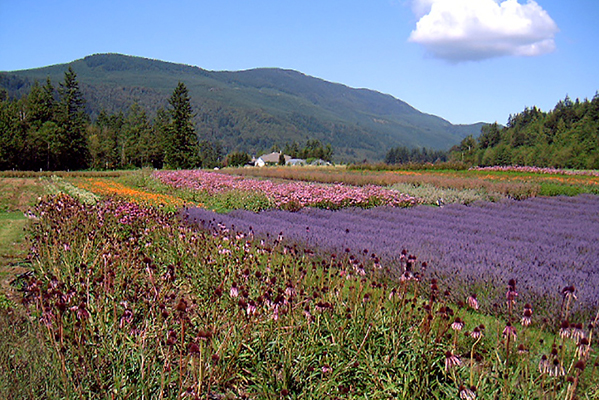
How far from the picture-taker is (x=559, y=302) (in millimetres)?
4059

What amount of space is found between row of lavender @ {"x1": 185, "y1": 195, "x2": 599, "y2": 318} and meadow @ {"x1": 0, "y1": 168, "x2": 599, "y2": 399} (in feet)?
0.11

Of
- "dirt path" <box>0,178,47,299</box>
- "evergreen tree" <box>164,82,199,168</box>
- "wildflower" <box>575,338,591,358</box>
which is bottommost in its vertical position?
"dirt path" <box>0,178,47,299</box>

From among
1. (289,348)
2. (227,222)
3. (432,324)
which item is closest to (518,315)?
(432,324)

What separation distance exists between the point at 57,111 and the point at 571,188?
53.9m

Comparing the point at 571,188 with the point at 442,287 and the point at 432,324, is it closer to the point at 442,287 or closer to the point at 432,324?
the point at 442,287

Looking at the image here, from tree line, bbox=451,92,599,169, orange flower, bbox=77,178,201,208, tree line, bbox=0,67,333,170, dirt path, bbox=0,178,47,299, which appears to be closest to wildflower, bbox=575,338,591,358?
dirt path, bbox=0,178,47,299

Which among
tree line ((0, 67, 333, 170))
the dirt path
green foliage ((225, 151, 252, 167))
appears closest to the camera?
the dirt path

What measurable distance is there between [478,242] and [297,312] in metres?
4.84

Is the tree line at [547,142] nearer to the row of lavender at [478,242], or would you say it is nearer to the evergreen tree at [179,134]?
the evergreen tree at [179,134]

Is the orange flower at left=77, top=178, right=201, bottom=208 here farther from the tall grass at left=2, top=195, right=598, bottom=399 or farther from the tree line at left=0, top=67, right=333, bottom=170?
the tree line at left=0, top=67, right=333, bottom=170

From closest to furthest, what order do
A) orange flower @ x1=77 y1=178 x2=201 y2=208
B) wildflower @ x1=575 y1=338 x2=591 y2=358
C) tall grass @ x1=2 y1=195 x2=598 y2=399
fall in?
wildflower @ x1=575 y1=338 x2=591 y2=358
tall grass @ x1=2 y1=195 x2=598 y2=399
orange flower @ x1=77 y1=178 x2=201 y2=208

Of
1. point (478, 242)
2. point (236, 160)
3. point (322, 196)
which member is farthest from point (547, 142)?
point (478, 242)

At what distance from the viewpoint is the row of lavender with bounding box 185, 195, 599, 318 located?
4.56 meters

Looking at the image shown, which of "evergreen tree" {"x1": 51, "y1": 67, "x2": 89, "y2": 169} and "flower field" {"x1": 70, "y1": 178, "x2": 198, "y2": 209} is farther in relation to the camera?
"evergreen tree" {"x1": 51, "y1": 67, "x2": 89, "y2": 169}
